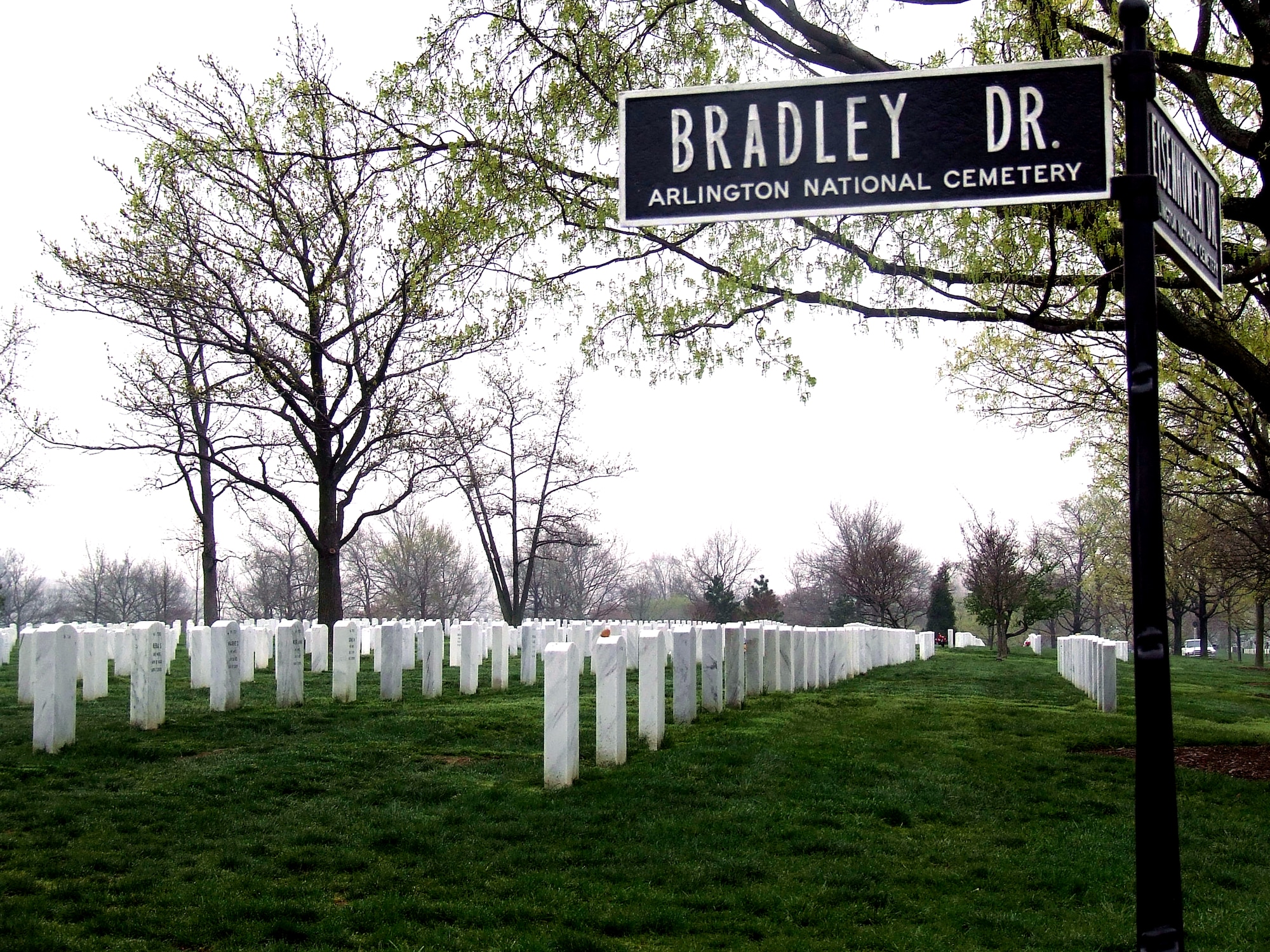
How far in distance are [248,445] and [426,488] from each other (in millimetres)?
4465

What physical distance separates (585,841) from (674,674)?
6.12 metres

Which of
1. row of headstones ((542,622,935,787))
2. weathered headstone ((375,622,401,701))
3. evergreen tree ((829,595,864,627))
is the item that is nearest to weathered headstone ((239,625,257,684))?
weathered headstone ((375,622,401,701))

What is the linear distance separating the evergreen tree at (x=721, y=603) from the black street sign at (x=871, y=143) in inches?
2197

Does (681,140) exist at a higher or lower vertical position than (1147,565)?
higher

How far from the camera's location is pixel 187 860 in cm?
609

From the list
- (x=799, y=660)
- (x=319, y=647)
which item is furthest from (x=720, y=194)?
(x=319, y=647)

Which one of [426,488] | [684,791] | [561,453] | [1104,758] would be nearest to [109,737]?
[684,791]

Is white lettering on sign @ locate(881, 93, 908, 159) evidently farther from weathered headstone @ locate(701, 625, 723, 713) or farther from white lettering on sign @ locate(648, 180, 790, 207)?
weathered headstone @ locate(701, 625, 723, 713)

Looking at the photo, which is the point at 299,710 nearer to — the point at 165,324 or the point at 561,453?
the point at 165,324

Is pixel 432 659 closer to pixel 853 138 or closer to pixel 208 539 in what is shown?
pixel 853 138

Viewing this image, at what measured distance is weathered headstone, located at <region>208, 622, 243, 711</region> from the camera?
41.1 ft

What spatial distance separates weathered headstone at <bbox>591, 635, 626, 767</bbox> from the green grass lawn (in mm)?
242

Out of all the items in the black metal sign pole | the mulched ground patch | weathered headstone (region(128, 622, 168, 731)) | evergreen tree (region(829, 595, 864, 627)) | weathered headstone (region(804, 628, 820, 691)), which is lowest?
evergreen tree (region(829, 595, 864, 627))

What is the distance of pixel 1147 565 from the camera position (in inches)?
133
